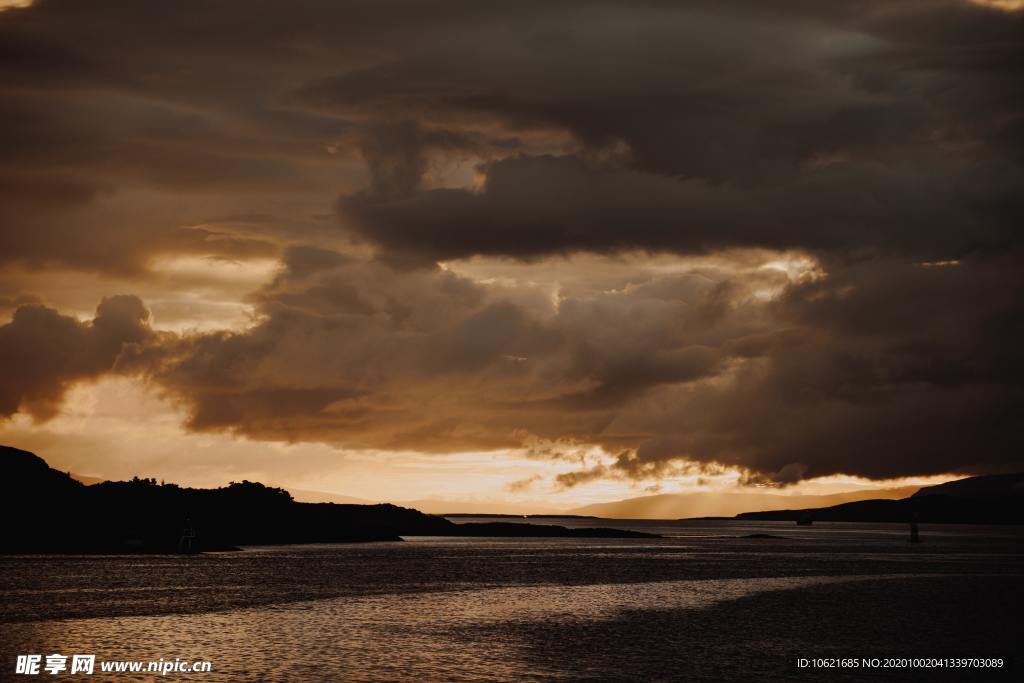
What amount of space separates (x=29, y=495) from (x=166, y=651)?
452 ft

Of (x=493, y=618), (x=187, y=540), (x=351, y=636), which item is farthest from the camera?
(x=187, y=540)

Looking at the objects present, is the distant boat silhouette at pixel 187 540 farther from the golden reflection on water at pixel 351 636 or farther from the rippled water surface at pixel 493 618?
the golden reflection on water at pixel 351 636

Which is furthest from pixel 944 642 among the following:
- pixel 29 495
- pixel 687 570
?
pixel 29 495

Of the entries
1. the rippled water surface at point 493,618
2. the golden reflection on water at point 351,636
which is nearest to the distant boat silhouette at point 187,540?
the rippled water surface at point 493,618

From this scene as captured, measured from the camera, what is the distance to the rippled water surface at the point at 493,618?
48.4 metres

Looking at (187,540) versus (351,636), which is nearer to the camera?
(351,636)

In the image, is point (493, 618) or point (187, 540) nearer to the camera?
point (493, 618)

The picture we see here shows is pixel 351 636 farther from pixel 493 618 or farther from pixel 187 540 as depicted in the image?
pixel 187 540

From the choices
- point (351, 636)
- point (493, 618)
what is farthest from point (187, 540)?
point (351, 636)

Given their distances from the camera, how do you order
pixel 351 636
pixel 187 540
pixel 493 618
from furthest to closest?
pixel 187 540
pixel 493 618
pixel 351 636

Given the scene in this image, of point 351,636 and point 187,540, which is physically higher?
point 187,540

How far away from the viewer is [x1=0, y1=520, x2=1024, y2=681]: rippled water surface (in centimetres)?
4838

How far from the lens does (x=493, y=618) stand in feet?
228

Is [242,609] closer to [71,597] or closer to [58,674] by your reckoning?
[71,597]
